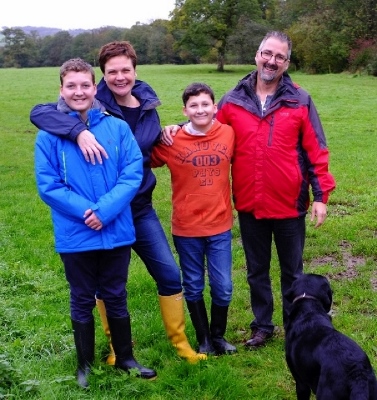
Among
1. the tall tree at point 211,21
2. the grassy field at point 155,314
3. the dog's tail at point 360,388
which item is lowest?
the grassy field at point 155,314

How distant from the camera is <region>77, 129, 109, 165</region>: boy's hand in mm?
3592

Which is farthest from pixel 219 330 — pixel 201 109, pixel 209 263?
pixel 201 109

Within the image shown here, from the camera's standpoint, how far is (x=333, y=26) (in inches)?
1890

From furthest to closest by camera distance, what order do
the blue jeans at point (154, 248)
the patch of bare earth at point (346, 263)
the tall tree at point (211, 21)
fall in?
the tall tree at point (211, 21)
the patch of bare earth at point (346, 263)
the blue jeans at point (154, 248)

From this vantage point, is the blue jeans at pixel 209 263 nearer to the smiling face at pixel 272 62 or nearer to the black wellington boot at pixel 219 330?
the black wellington boot at pixel 219 330

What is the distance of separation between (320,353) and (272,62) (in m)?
2.10

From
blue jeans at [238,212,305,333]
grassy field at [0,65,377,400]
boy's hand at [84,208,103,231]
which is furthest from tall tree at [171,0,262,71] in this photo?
boy's hand at [84,208,103,231]

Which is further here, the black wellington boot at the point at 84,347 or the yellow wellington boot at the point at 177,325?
the yellow wellington boot at the point at 177,325

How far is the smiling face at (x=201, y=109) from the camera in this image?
13.5ft

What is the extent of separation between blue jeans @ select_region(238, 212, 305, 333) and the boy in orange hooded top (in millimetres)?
297

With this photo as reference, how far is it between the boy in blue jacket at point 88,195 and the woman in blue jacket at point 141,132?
10cm

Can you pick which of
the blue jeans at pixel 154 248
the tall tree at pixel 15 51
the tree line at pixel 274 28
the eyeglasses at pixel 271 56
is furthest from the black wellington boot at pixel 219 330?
the tall tree at pixel 15 51

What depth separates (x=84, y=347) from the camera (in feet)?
13.3

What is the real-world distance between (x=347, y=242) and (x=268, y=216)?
3266mm
